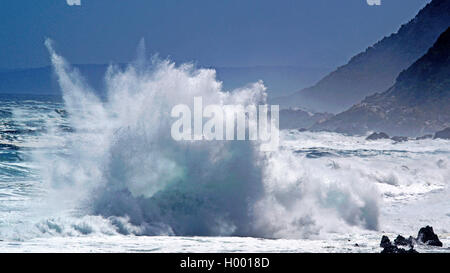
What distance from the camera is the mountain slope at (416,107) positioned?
11069 centimetres

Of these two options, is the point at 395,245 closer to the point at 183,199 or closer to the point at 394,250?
the point at 394,250

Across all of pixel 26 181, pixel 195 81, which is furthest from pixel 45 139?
pixel 195 81

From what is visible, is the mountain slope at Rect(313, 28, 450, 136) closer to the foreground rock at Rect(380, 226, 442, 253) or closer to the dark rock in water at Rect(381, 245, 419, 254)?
the foreground rock at Rect(380, 226, 442, 253)

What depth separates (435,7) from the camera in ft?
592

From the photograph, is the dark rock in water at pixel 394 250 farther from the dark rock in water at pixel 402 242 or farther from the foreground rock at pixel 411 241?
the dark rock in water at pixel 402 242

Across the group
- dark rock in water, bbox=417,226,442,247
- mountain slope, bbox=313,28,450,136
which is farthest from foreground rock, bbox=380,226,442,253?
mountain slope, bbox=313,28,450,136

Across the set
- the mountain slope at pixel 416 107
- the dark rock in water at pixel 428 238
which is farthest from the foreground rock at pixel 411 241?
the mountain slope at pixel 416 107

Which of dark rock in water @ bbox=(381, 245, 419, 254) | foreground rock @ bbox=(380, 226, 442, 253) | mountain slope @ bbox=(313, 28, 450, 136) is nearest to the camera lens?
dark rock in water @ bbox=(381, 245, 419, 254)

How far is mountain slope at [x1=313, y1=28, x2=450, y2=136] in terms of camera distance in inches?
4358

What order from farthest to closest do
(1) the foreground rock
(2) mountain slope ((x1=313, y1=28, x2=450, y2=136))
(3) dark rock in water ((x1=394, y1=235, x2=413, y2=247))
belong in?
(2) mountain slope ((x1=313, y1=28, x2=450, y2=136)) → (3) dark rock in water ((x1=394, y1=235, x2=413, y2=247)) → (1) the foreground rock

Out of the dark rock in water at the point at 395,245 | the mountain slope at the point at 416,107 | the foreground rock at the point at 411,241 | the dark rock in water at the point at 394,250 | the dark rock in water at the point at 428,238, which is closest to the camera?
the dark rock in water at the point at 394,250

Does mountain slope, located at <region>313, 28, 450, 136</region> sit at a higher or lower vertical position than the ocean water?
higher

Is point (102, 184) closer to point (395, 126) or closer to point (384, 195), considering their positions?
point (384, 195)
